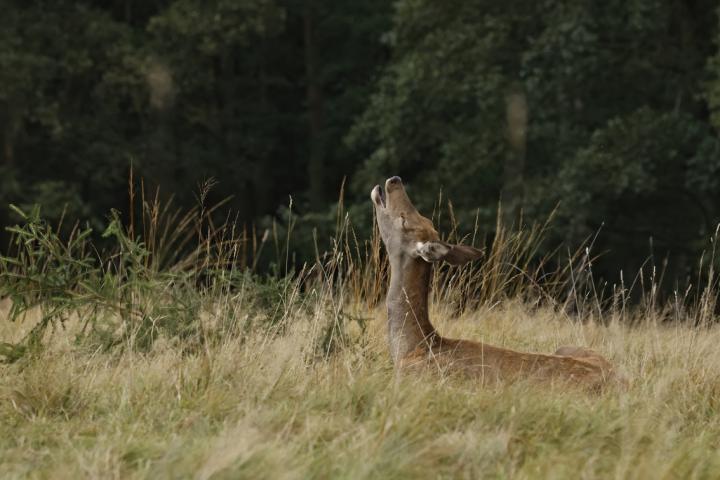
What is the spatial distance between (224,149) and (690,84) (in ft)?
30.2

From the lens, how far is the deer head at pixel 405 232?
220 inches

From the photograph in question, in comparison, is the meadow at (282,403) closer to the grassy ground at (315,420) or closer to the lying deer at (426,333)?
the grassy ground at (315,420)

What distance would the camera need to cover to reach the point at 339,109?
23891 millimetres

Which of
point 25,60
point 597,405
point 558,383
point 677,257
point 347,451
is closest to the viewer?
point 347,451

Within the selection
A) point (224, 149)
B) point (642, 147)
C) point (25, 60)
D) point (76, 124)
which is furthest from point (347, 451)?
point (224, 149)

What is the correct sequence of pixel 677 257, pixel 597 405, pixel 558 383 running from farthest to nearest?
pixel 677 257 < pixel 558 383 < pixel 597 405

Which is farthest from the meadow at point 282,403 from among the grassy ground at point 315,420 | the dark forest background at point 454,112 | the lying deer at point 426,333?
the dark forest background at point 454,112

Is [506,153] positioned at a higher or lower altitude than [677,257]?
higher

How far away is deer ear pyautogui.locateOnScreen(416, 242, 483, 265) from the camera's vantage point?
553cm

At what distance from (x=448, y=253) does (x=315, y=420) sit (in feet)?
4.96

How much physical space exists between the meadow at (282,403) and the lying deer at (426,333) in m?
0.14

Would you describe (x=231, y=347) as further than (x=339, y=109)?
No

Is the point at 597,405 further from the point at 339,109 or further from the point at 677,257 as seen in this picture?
the point at 339,109

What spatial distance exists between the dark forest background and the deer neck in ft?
34.0
